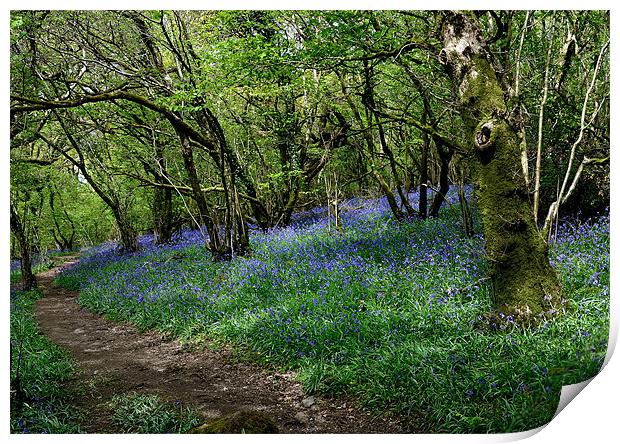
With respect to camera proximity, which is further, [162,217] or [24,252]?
[162,217]

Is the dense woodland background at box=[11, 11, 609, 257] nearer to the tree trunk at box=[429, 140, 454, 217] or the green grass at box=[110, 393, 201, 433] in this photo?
the tree trunk at box=[429, 140, 454, 217]

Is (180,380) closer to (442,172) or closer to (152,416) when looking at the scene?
(152,416)

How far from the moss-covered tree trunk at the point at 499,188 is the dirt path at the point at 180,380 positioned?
1377mm

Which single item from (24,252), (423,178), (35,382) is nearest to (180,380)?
(35,382)

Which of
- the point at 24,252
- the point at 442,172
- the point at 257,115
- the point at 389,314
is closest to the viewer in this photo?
the point at 389,314

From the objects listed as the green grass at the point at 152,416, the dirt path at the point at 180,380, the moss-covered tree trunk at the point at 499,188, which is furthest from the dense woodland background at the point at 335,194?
the green grass at the point at 152,416

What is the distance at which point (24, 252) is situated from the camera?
15.6 feet

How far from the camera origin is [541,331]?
11.6 feet

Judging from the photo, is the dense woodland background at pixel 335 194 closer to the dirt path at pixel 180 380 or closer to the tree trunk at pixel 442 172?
the tree trunk at pixel 442 172

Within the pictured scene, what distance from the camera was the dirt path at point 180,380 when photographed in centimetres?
360

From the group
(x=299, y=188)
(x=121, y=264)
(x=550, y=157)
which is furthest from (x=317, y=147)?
(x=550, y=157)

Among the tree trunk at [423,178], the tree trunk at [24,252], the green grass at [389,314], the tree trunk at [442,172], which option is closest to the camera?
the green grass at [389,314]

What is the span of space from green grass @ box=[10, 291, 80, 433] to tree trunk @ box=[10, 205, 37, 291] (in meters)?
0.33

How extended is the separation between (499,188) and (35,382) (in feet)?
13.3
